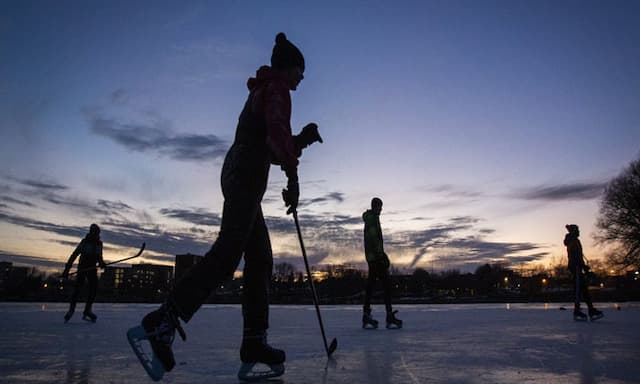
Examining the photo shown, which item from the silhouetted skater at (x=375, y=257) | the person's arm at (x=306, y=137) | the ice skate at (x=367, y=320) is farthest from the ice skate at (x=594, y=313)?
the person's arm at (x=306, y=137)

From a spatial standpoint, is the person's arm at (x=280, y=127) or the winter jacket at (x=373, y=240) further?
the winter jacket at (x=373, y=240)

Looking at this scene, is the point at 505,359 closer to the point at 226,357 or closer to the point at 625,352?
the point at 625,352

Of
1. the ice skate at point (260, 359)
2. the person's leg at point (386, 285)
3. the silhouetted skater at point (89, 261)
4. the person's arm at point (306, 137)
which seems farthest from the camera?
the silhouetted skater at point (89, 261)

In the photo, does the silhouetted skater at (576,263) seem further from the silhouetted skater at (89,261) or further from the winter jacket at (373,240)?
the silhouetted skater at (89,261)

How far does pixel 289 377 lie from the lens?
2703 millimetres

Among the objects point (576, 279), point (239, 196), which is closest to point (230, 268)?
point (239, 196)

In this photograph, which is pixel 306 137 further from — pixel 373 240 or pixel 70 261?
pixel 70 261

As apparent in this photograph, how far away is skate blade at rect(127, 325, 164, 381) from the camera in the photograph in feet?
7.74

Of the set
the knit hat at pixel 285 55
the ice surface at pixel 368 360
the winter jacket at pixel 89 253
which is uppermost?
the knit hat at pixel 285 55

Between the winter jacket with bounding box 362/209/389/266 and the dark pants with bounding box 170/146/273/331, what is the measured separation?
429 cm

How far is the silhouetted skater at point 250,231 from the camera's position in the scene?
2.56 m

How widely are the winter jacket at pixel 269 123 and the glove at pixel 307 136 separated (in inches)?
16.6

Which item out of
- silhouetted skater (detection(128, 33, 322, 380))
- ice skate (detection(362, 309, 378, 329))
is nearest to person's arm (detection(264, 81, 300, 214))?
silhouetted skater (detection(128, 33, 322, 380))

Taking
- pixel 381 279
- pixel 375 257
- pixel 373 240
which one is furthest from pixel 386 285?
pixel 373 240
